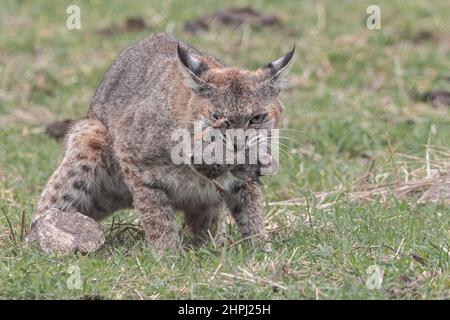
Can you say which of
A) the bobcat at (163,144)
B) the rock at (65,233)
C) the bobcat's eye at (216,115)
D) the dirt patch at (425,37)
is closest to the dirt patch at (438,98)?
the dirt patch at (425,37)

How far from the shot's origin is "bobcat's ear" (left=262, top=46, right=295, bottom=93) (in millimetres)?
7007

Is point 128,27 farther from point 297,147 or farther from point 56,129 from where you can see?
point 297,147

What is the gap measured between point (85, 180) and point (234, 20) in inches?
255

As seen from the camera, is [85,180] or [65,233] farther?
[85,180]

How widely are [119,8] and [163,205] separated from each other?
7.71 meters

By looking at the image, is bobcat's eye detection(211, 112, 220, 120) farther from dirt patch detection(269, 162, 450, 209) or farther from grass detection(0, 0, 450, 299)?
dirt patch detection(269, 162, 450, 209)

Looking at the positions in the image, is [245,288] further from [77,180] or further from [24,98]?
[24,98]

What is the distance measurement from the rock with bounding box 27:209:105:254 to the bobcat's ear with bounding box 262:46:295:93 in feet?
5.13

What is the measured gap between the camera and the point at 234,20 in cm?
1379

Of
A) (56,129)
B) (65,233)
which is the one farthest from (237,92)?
(56,129)

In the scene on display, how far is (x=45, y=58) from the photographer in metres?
13.0

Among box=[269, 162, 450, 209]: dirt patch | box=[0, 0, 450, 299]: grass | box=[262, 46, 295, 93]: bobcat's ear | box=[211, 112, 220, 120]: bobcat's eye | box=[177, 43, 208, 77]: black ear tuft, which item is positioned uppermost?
box=[177, 43, 208, 77]: black ear tuft

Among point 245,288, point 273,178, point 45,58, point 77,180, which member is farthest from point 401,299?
point 45,58

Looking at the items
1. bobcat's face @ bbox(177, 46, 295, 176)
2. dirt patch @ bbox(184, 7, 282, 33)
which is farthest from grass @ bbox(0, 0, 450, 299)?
bobcat's face @ bbox(177, 46, 295, 176)
